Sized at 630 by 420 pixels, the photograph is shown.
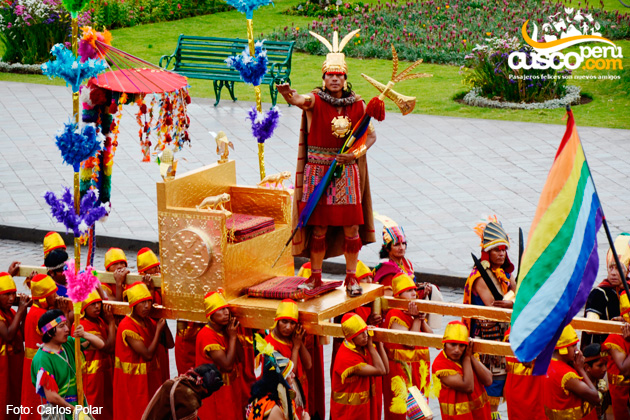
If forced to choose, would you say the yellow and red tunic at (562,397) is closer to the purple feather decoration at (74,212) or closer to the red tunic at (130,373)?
the red tunic at (130,373)

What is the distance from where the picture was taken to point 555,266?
5512mm

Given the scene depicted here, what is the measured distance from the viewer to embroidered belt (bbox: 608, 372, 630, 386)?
791 cm

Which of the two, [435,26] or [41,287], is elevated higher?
[435,26]

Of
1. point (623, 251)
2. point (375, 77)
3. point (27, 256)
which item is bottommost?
point (27, 256)

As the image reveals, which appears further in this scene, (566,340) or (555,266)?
(566,340)

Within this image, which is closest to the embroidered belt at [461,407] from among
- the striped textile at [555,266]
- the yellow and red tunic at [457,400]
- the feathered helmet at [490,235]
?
the yellow and red tunic at [457,400]

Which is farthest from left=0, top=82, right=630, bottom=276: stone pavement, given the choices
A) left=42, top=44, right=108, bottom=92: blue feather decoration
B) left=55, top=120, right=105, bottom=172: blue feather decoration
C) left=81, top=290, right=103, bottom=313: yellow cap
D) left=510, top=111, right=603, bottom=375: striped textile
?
left=510, top=111, right=603, bottom=375: striped textile

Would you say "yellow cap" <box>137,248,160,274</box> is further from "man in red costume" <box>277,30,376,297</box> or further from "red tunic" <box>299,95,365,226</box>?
"red tunic" <box>299,95,365,226</box>

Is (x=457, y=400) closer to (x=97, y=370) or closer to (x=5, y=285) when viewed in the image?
(x=97, y=370)

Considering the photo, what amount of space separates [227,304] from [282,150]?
30.2 ft

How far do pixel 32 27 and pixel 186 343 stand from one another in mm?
16805

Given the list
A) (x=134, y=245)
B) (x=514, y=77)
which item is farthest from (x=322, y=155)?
(x=514, y=77)

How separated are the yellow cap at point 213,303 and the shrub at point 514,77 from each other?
524 inches

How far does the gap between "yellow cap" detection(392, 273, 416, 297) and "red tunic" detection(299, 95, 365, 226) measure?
74 centimetres
